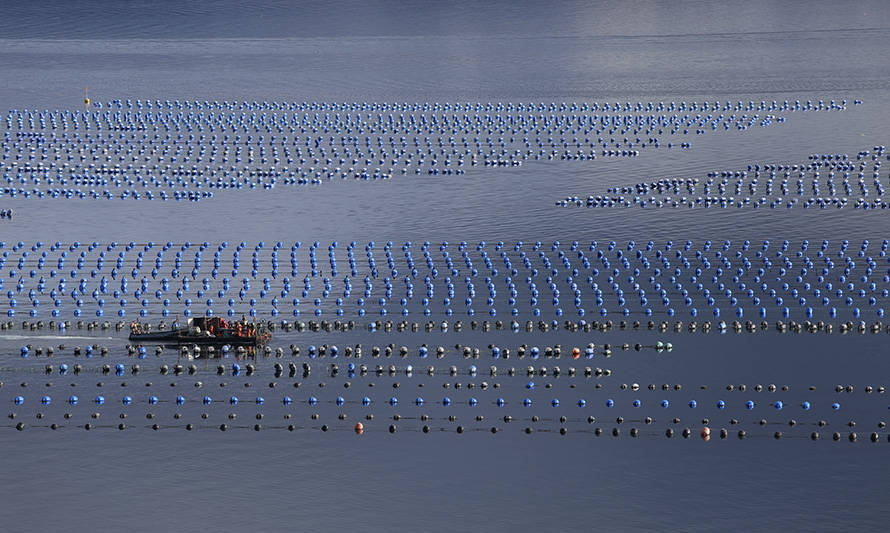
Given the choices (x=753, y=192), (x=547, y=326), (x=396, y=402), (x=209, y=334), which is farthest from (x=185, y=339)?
(x=753, y=192)

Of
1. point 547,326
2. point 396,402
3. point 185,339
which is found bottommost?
point 396,402

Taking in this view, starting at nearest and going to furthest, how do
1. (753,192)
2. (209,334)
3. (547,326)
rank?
1. (209,334)
2. (547,326)
3. (753,192)

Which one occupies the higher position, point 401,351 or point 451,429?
point 401,351

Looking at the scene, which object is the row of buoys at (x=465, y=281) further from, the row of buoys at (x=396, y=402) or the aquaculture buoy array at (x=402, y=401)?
the row of buoys at (x=396, y=402)

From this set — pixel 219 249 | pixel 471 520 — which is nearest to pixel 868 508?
pixel 471 520

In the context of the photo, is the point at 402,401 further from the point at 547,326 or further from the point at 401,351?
the point at 547,326

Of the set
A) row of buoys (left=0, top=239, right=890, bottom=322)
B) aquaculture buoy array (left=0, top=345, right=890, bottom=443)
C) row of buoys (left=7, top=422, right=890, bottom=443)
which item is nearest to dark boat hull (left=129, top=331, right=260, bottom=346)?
aquaculture buoy array (left=0, top=345, right=890, bottom=443)
